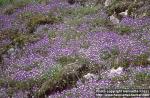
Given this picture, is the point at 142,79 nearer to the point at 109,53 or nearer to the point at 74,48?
the point at 109,53

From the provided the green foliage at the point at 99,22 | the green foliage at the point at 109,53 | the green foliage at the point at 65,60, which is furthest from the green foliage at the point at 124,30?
the green foliage at the point at 65,60

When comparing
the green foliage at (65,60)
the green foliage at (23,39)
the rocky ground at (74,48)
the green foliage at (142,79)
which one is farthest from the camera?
the green foliage at (23,39)

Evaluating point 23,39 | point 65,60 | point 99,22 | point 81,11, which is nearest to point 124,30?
point 99,22

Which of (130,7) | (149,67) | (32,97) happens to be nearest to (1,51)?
(32,97)

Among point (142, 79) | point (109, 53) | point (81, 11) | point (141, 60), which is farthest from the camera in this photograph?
point (81, 11)

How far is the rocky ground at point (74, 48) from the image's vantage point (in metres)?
8.23

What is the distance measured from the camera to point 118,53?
9.21 metres

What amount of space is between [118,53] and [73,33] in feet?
7.85

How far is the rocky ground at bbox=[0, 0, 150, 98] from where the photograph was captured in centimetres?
823

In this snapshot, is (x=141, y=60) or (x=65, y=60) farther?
(x=65, y=60)

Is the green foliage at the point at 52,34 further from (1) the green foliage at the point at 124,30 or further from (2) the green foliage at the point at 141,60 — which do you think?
(2) the green foliage at the point at 141,60

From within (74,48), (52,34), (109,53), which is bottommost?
(52,34)

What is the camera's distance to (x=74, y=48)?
10016 mm

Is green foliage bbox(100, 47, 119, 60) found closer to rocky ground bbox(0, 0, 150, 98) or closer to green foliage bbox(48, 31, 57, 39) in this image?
rocky ground bbox(0, 0, 150, 98)
